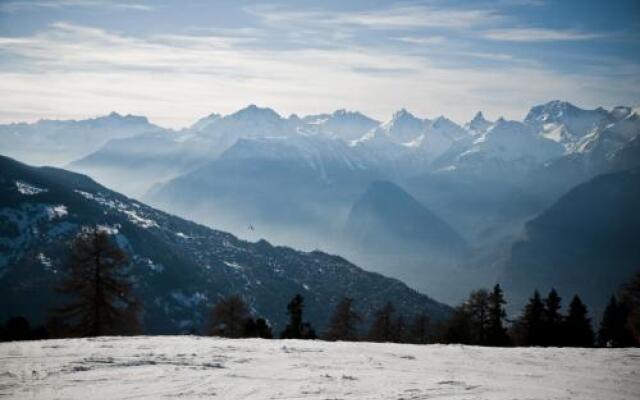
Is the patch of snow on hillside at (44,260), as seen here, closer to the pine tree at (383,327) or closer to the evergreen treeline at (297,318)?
the evergreen treeline at (297,318)

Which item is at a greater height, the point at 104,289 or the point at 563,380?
the point at 104,289

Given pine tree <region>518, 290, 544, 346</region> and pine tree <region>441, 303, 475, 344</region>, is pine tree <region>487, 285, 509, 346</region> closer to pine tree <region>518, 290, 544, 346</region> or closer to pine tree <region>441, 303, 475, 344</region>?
pine tree <region>518, 290, 544, 346</region>

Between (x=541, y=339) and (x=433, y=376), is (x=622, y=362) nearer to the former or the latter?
(x=433, y=376)

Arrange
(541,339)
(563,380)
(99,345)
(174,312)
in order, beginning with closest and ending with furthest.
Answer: (563,380)
(99,345)
(541,339)
(174,312)

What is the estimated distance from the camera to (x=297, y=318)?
46906 mm

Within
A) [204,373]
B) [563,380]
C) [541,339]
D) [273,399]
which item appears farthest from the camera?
[541,339]

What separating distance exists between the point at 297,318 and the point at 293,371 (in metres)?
32.1

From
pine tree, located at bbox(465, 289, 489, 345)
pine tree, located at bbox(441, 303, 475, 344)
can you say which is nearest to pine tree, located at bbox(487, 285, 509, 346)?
pine tree, located at bbox(465, 289, 489, 345)

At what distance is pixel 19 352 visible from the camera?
15633 mm

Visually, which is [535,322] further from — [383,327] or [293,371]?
[293,371]

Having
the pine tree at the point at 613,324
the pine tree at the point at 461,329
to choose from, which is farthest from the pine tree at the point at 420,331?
the pine tree at the point at 613,324

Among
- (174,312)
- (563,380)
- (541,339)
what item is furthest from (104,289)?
(174,312)

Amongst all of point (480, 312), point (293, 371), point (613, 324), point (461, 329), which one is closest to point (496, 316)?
point (480, 312)

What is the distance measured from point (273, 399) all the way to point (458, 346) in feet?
33.7
